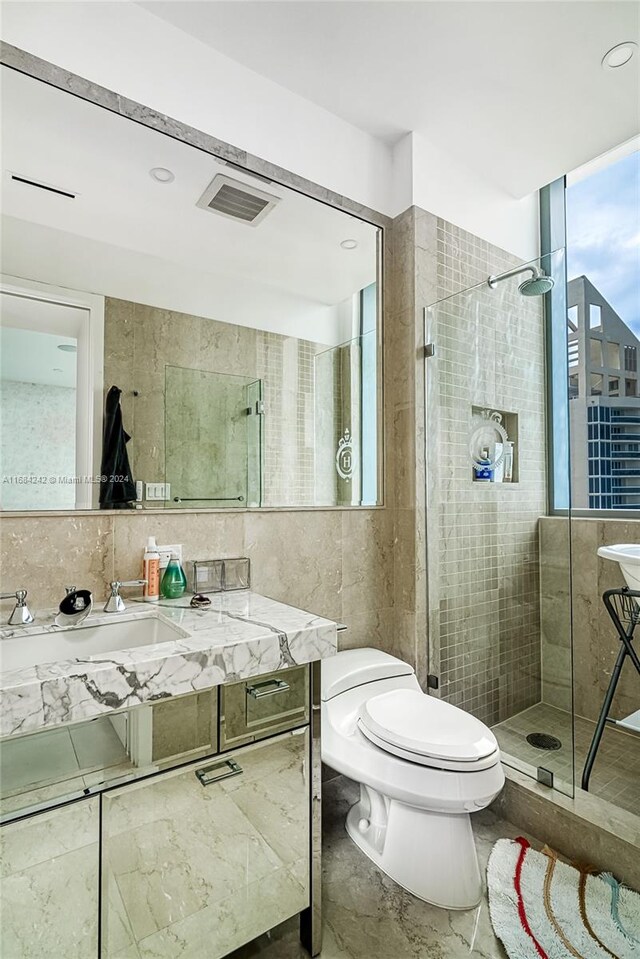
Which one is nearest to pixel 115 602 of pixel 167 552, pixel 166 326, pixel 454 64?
pixel 167 552

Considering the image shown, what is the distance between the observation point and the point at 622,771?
191 cm

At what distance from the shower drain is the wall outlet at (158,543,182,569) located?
139 centimetres

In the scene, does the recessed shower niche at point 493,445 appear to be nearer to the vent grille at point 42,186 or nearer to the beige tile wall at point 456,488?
the beige tile wall at point 456,488

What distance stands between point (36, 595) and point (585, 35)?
7.97 feet

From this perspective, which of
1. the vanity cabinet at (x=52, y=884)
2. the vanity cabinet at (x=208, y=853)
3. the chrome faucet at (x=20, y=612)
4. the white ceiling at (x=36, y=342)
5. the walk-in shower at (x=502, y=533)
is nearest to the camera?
the vanity cabinet at (x=52, y=884)

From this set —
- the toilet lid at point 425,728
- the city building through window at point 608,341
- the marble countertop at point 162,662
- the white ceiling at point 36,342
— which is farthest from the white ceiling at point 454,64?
the toilet lid at point 425,728

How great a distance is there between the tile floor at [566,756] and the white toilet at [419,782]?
17.1 inches

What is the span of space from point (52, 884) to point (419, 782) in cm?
86

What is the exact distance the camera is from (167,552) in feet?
5.11

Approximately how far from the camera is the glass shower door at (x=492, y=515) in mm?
1817

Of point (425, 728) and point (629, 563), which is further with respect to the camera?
point (629, 563)

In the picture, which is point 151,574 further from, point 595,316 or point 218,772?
point 595,316

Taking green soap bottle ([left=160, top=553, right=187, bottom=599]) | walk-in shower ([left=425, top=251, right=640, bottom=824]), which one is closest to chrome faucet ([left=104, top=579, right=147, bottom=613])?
green soap bottle ([left=160, top=553, right=187, bottom=599])

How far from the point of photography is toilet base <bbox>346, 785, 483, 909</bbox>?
4.56 feet
